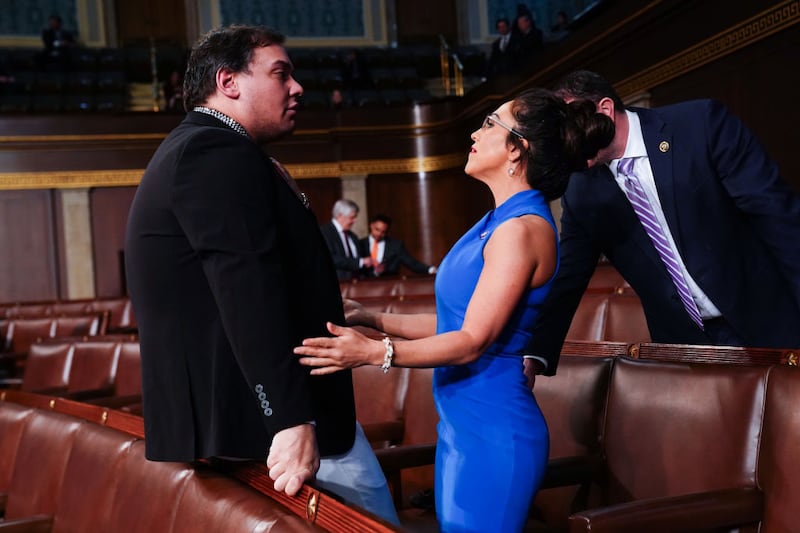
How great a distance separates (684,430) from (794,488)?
173 mm

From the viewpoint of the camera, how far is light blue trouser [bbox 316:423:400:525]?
94cm

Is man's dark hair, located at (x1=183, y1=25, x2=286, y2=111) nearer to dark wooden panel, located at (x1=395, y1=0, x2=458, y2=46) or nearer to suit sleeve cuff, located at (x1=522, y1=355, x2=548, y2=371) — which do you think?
suit sleeve cuff, located at (x1=522, y1=355, x2=548, y2=371)

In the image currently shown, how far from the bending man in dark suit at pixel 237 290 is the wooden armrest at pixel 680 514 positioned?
25cm

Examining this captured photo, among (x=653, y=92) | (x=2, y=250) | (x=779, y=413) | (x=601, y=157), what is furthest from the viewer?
(x=2, y=250)

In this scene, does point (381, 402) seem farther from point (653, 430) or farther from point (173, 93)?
point (173, 93)

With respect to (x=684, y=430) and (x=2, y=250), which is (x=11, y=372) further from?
(x=684, y=430)

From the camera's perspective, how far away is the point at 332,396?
94 cm

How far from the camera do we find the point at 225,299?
32.4 inches

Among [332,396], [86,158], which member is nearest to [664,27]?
[332,396]

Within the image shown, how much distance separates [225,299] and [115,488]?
1.04 ft

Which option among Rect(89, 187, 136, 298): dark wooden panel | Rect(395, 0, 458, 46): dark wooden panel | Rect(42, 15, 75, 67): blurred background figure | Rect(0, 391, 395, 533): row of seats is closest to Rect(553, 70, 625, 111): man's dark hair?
Rect(0, 391, 395, 533): row of seats

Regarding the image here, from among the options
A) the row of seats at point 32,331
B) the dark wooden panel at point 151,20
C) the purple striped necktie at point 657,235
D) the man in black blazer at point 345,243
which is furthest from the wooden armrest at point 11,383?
the dark wooden panel at point 151,20

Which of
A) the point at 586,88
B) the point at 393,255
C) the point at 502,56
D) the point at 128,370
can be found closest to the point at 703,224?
the point at 586,88

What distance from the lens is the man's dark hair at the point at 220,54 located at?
938 millimetres
